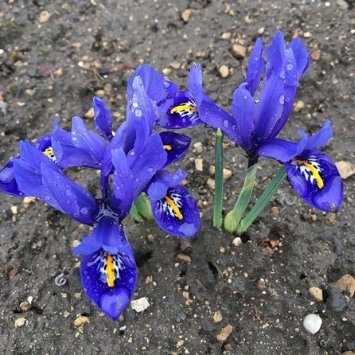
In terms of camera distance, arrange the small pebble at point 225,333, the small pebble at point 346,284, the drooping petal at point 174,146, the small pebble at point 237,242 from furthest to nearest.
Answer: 1. the small pebble at point 237,242
2. the small pebble at point 346,284
3. the small pebble at point 225,333
4. the drooping petal at point 174,146

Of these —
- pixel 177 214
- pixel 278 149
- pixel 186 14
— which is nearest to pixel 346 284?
pixel 278 149

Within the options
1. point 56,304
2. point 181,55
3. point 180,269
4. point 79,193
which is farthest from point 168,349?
point 181,55

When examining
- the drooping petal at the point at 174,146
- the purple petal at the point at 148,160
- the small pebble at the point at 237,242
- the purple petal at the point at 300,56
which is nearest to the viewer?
the purple petal at the point at 148,160

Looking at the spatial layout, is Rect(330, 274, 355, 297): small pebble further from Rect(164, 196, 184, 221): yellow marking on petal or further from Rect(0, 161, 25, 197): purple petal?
Rect(0, 161, 25, 197): purple petal

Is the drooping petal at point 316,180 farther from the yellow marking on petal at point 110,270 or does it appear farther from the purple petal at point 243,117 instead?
the yellow marking on petal at point 110,270

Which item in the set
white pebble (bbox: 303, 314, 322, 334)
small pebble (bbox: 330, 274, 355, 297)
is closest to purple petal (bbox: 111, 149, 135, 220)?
white pebble (bbox: 303, 314, 322, 334)

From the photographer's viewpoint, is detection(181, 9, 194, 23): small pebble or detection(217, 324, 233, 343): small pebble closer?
detection(217, 324, 233, 343): small pebble

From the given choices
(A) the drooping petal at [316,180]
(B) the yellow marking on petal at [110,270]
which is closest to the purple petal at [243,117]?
(A) the drooping petal at [316,180]
